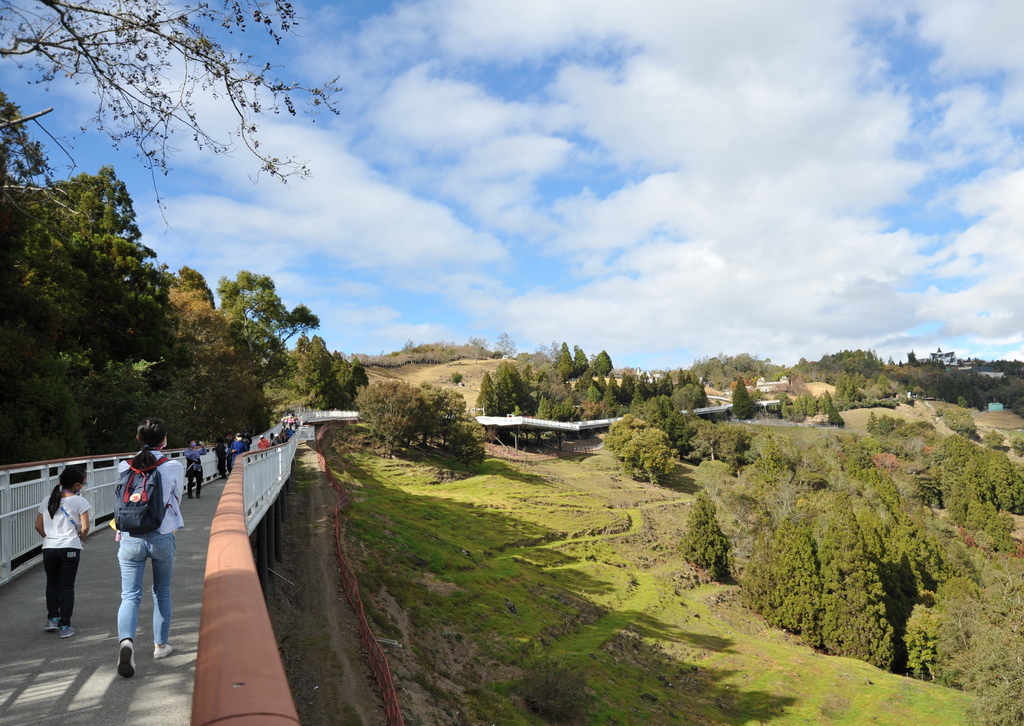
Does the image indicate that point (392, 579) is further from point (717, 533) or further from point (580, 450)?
point (580, 450)

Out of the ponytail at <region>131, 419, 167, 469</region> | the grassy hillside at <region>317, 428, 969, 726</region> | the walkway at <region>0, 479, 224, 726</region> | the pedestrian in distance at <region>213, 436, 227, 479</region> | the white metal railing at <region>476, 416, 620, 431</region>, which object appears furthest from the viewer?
the white metal railing at <region>476, 416, 620, 431</region>

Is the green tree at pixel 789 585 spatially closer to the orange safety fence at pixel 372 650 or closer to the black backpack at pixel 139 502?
the orange safety fence at pixel 372 650

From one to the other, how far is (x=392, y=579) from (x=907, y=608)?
31405mm

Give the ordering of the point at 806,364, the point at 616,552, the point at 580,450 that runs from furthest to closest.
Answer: the point at 806,364 → the point at 580,450 → the point at 616,552

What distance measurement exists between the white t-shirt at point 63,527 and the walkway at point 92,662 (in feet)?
2.64

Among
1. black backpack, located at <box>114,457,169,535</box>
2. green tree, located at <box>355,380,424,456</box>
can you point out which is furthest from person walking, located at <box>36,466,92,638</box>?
green tree, located at <box>355,380,424,456</box>

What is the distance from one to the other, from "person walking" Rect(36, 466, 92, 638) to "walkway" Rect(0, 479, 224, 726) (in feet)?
0.66

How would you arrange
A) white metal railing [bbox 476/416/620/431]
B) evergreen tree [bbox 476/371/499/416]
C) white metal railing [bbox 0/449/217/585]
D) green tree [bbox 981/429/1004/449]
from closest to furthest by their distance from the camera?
white metal railing [bbox 0/449/217/585] → white metal railing [bbox 476/416/620/431] → evergreen tree [bbox 476/371/499/416] → green tree [bbox 981/429/1004/449]

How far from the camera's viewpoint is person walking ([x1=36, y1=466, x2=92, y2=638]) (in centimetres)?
554

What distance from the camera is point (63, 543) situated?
5.64 meters

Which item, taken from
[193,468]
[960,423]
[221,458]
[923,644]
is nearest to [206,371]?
[221,458]

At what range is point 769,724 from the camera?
21.2 metres

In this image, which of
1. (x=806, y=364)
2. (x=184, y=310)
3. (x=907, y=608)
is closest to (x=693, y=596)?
(x=907, y=608)

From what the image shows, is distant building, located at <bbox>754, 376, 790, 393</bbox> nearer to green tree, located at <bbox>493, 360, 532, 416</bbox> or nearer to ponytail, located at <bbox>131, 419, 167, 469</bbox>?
green tree, located at <bbox>493, 360, 532, 416</bbox>
